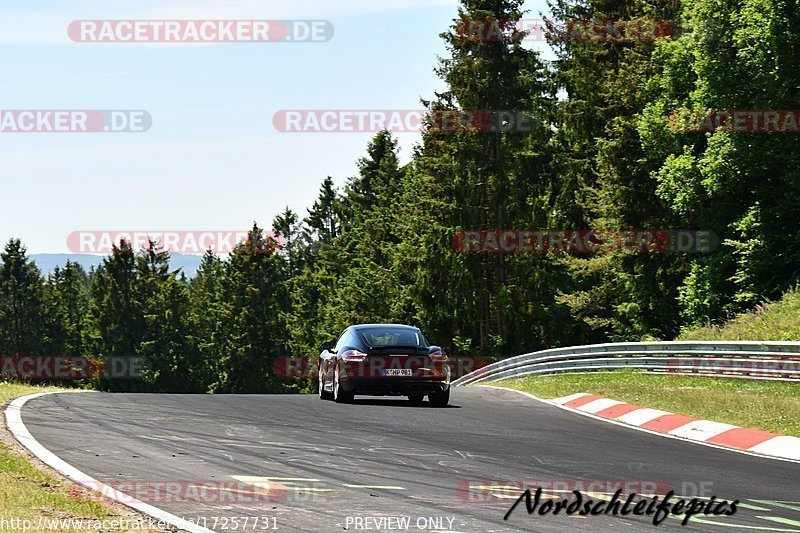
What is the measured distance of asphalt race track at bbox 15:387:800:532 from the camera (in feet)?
27.3

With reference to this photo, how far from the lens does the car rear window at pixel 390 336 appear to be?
19.2m

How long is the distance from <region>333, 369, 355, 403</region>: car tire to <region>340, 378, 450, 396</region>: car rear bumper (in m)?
0.23

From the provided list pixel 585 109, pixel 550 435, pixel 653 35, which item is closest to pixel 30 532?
pixel 550 435

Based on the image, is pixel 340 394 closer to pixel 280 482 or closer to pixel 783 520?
pixel 280 482

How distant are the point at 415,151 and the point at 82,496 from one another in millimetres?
56848

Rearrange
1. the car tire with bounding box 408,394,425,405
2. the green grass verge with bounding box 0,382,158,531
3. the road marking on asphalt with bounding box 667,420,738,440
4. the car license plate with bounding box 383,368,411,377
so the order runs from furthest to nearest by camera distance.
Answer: the car tire with bounding box 408,394,425,405 < the car license plate with bounding box 383,368,411,377 < the road marking on asphalt with bounding box 667,420,738,440 < the green grass verge with bounding box 0,382,158,531

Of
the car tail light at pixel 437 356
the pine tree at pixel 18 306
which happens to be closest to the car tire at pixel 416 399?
the car tail light at pixel 437 356

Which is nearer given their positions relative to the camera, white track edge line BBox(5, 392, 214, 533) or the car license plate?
white track edge line BBox(5, 392, 214, 533)

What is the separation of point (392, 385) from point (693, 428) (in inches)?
205

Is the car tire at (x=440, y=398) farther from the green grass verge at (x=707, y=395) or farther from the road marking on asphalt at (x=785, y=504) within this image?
the road marking on asphalt at (x=785, y=504)

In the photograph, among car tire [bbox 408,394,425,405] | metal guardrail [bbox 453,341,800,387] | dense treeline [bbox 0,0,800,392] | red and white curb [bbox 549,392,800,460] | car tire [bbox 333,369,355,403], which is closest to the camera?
red and white curb [bbox 549,392,800,460]

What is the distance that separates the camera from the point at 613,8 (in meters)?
52.8

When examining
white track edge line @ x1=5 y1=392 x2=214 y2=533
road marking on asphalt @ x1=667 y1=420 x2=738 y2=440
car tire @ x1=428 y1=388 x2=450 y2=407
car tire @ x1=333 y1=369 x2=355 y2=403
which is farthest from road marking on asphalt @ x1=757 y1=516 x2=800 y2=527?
car tire @ x1=333 y1=369 x2=355 y2=403

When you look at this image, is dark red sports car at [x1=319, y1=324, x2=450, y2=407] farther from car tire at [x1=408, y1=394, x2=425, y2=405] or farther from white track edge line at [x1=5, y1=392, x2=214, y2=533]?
white track edge line at [x1=5, y1=392, x2=214, y2=533]
